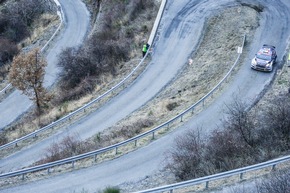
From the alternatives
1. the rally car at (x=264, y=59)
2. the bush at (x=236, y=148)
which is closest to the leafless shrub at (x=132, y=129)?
the bush at (x=236, y=148)

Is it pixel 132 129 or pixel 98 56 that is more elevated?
pixel 98 56

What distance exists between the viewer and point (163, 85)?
3247cm

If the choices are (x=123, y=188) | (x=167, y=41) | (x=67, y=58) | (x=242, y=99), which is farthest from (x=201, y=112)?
(x=67, y=58)

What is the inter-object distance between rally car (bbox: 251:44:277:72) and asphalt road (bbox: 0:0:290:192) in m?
0.45

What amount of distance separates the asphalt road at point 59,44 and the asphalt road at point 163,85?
943 cm

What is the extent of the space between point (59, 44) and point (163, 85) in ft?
59.8

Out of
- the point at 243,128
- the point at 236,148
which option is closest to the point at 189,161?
the point at 236,148

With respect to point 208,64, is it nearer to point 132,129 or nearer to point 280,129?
point 132,129

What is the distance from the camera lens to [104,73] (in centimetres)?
3597

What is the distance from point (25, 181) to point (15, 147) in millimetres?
6588

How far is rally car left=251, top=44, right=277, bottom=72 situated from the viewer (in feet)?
99.2

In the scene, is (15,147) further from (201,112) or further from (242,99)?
(242,99)

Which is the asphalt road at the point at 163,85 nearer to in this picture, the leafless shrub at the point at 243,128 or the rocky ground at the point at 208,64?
the rocky ground at the point at 208,64

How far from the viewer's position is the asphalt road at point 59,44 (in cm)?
3612
